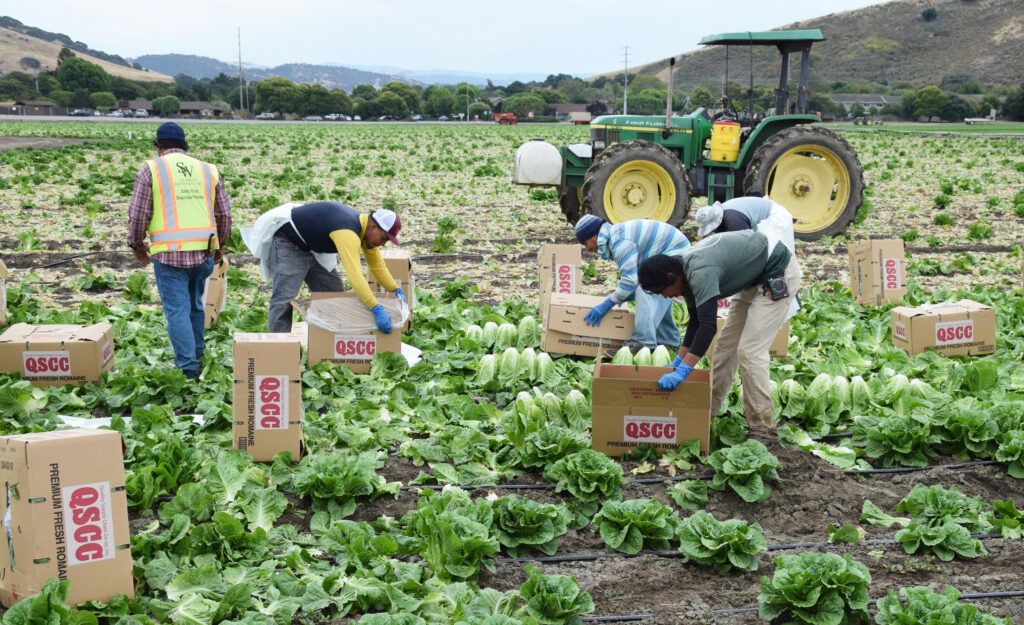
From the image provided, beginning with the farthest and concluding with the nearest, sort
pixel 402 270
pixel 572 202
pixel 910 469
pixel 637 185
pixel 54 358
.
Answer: pixel 572 202 < pixel 637 185 < pixel 402 270 < pixel 54 358 < pixel 910 469

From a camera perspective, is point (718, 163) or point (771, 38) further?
point (718, 163)

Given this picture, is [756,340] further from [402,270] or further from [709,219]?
[402,270]

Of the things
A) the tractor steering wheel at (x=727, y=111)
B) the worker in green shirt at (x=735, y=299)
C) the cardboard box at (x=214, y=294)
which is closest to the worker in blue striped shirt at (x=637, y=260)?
the worker in green shirt at (x=735, y=299)

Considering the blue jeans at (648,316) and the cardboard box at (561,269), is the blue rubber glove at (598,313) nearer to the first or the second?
the blue jeans at (648,316)

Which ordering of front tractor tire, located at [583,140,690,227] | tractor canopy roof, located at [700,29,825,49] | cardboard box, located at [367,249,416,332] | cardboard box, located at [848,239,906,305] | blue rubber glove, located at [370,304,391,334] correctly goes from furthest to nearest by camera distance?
tractor canopy roof, located at [700,29,825,49]
front tractor tire, located at [583,140,690,227]
cardboard box, located at [848,239,906,305]
cardboard box, located at [367,249,416,332]
blue rubber glove, located at [370,304,391,334]

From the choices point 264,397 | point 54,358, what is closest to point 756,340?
point 264,397

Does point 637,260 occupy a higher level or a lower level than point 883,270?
higher

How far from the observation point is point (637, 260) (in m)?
6.78

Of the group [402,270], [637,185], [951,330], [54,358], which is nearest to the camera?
[54,358]

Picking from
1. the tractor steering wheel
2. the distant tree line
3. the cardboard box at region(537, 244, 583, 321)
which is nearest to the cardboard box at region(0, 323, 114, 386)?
the cardboard box at region(537, 244, 583, 321)

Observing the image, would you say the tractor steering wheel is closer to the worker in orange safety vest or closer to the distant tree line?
the worker in orange safety vest

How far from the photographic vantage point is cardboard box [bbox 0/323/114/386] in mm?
6156

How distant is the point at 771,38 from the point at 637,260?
6585 millimetres

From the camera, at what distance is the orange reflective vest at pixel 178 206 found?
6027 millimetres
